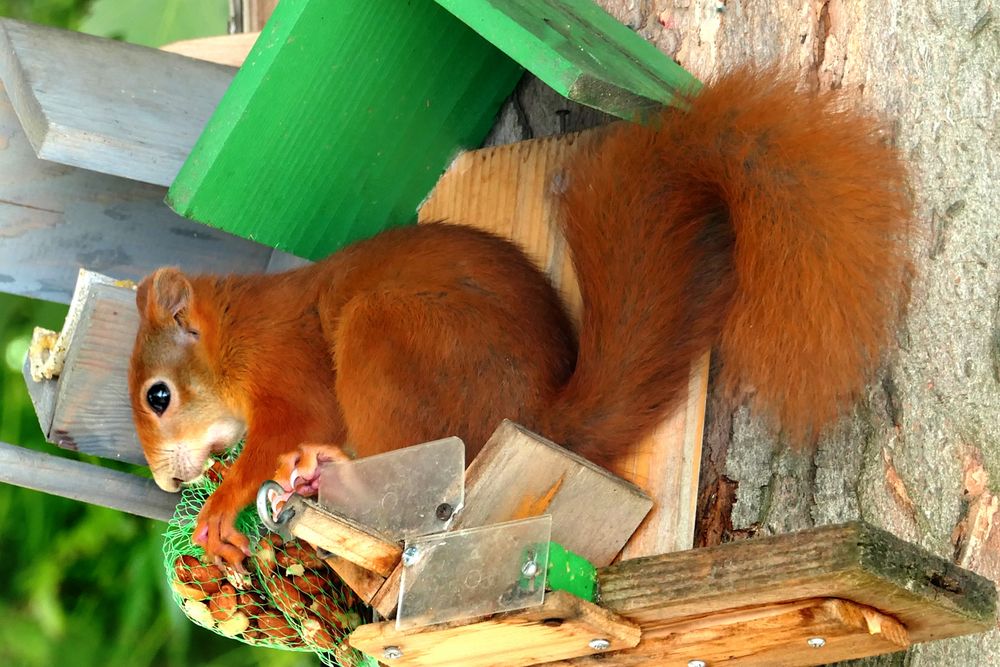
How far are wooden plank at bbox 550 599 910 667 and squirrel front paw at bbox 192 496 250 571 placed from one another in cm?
60

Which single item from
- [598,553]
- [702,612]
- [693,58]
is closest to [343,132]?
[693,58]

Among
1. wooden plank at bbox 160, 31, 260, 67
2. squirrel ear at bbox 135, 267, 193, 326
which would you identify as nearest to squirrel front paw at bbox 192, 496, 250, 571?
squirrel ear at bbox 135, 267, 193, 326

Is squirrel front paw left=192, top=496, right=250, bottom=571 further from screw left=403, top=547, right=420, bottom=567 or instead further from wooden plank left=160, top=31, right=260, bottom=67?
wooden plank left=160, top=31, right=260, bottom=67

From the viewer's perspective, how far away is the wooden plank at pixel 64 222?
2420mm

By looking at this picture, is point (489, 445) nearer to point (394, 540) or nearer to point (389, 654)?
point (394, 540)

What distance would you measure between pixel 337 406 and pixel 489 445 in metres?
0.63

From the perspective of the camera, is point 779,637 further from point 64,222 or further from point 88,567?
point 88,567

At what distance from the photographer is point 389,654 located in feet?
5.02

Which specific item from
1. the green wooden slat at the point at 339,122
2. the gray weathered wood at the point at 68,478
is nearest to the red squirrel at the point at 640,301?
the green wooden slat at the point at 339,122

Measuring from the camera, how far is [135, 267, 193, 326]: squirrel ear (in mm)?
2215

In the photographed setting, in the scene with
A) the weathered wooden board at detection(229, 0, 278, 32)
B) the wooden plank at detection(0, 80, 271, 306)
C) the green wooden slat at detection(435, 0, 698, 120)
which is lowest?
the wooden plank at detection(0, 80, 271, 306)

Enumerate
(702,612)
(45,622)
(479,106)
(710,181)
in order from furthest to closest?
(45,622) < (479,106) < (710,181) < (702,612)

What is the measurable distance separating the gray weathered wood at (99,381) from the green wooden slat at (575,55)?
944 millimetres

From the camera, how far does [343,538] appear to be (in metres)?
1.36
